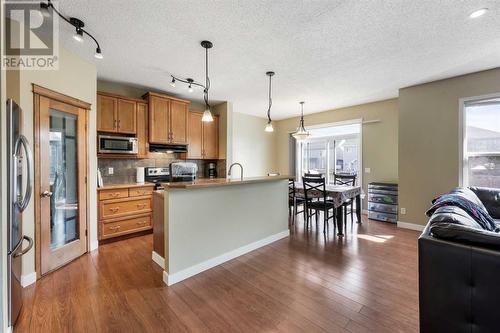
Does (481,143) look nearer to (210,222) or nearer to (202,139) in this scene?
(210,222)

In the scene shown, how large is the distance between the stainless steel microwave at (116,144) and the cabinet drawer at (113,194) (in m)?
0.67

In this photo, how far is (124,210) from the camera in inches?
140

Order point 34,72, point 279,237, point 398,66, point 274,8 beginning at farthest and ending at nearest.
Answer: point 279,237 → point 398,66 → point 34,72 → point 274,8

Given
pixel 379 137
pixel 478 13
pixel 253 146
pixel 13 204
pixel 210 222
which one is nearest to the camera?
pixel 13 204

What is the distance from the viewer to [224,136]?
200 inches

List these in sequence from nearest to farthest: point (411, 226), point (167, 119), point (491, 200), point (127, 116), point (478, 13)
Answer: point (478, 13), point (491, 200), point (127, 116), point (411, 226), point (167, 119)

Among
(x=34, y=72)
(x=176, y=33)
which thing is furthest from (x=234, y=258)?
(x=34, y=72)

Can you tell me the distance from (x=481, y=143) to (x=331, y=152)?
2933 millimetres

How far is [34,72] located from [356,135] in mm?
5981

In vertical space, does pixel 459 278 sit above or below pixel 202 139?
below

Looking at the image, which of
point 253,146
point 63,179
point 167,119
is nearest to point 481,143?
point 253,146

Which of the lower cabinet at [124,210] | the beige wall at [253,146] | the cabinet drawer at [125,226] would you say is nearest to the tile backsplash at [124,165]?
the lower cabinet at [124,210]

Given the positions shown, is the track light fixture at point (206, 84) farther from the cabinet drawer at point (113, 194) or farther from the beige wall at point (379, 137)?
the beige wall at point (379, 137)

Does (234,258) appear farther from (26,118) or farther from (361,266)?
(26,118)
